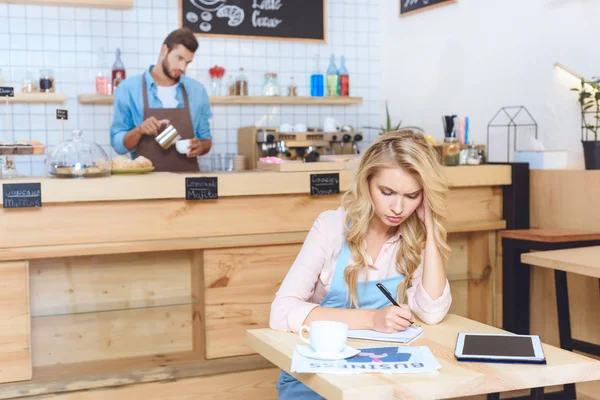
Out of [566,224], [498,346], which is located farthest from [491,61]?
[498,346]

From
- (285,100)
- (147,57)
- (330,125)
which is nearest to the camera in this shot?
(147,57)

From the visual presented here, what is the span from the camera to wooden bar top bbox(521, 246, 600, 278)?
2.60m

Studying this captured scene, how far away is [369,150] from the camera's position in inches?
84.0

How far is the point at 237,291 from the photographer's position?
3.01 metres

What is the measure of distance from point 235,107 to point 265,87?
285mm

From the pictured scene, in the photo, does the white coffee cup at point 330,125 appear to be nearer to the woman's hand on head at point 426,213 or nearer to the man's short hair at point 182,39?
the man's short hair at point 182,39

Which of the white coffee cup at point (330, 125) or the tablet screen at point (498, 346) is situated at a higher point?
the white coffee cup at point (330, 125)

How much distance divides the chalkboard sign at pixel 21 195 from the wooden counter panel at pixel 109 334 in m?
0.45

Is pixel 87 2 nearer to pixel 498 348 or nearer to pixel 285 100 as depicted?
pixel 285 100

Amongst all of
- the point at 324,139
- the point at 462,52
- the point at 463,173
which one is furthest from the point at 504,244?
the point at 324,139

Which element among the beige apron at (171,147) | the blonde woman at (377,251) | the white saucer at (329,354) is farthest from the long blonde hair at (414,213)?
the beige apron at (171,147)

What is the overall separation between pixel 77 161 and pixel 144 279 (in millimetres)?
543

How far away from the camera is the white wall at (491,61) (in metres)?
3.90

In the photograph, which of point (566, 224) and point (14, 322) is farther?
point (566, 224)
